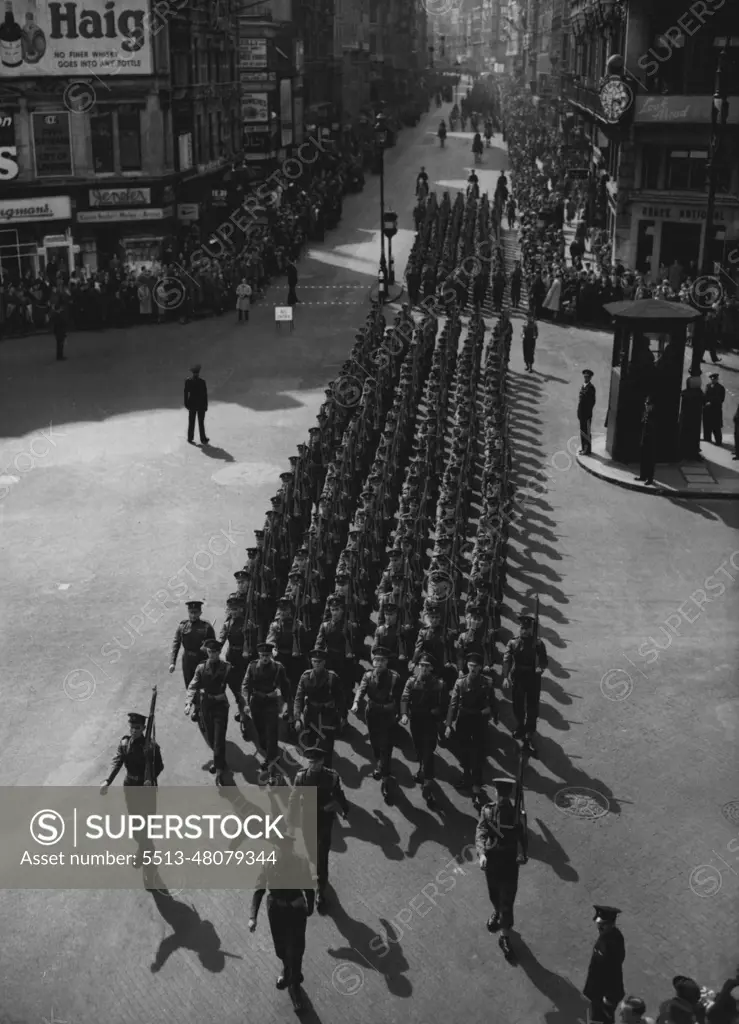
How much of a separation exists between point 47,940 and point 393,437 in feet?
37.4

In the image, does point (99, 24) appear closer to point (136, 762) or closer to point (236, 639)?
point (236, 639)

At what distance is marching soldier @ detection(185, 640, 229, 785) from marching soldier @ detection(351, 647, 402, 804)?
4.49 ft

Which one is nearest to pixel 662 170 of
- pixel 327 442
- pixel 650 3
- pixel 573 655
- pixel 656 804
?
pixel 650 3

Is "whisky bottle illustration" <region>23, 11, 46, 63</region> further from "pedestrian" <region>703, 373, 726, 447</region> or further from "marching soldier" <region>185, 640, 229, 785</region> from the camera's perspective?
"marching soldier" <region>185, 640, 229, 785</region>

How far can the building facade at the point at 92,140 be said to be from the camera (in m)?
37.6

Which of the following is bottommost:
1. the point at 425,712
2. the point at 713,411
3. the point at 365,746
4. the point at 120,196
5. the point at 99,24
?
the point at 365,746

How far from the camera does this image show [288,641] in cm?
1356

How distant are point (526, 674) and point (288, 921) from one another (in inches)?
179

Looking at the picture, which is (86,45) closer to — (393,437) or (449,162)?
(393,437)

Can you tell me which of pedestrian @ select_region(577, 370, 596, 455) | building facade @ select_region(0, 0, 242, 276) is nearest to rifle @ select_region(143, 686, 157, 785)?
pedestrian @ select_region(577, 370, 596, 455)

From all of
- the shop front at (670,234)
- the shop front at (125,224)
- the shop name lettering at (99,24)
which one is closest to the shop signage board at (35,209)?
the shop front at (125,224)

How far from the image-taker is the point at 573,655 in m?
Answer: 15.2

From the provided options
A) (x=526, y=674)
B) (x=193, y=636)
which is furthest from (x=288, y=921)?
(x=193, y=636)

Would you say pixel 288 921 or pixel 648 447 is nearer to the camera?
pixel 288 921
